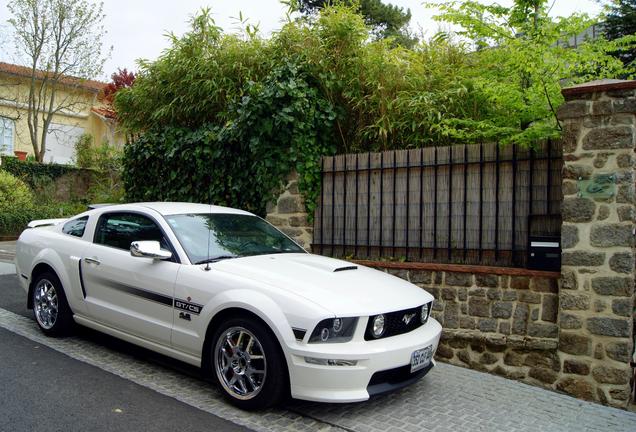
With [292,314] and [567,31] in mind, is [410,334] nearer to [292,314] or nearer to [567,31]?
[292,314]

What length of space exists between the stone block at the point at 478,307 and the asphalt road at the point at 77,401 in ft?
9.27

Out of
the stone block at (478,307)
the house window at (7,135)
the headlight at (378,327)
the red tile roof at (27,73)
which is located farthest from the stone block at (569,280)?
the house window at (7,135)

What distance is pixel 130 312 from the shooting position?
4676mm

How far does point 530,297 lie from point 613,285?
0.74m

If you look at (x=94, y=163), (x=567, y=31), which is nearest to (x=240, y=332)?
(x=567, y=31)

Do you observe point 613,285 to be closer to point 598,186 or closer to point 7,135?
point 598,186

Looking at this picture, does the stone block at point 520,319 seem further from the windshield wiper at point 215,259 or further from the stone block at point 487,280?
the windshield wiper at point 215,259

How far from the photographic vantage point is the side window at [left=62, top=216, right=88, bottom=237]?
5.58 m

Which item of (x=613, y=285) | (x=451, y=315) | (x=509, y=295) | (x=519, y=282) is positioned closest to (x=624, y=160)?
(x=613, y=285)

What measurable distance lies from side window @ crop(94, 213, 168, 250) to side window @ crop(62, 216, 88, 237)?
31cm

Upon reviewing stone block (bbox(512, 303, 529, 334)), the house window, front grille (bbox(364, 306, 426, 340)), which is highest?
the house window

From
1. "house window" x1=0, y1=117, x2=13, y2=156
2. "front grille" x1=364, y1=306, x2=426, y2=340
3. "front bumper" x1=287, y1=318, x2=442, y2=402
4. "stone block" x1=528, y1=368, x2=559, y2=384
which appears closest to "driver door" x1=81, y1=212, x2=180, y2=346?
"front bumper" x1=287, y1=318, x2=442, y2=402

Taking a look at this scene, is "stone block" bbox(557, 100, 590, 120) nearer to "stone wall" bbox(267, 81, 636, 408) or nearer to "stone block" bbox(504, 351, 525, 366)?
"stone wall" bbox(267, 81, 636, 408)

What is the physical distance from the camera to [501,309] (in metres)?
5.23
